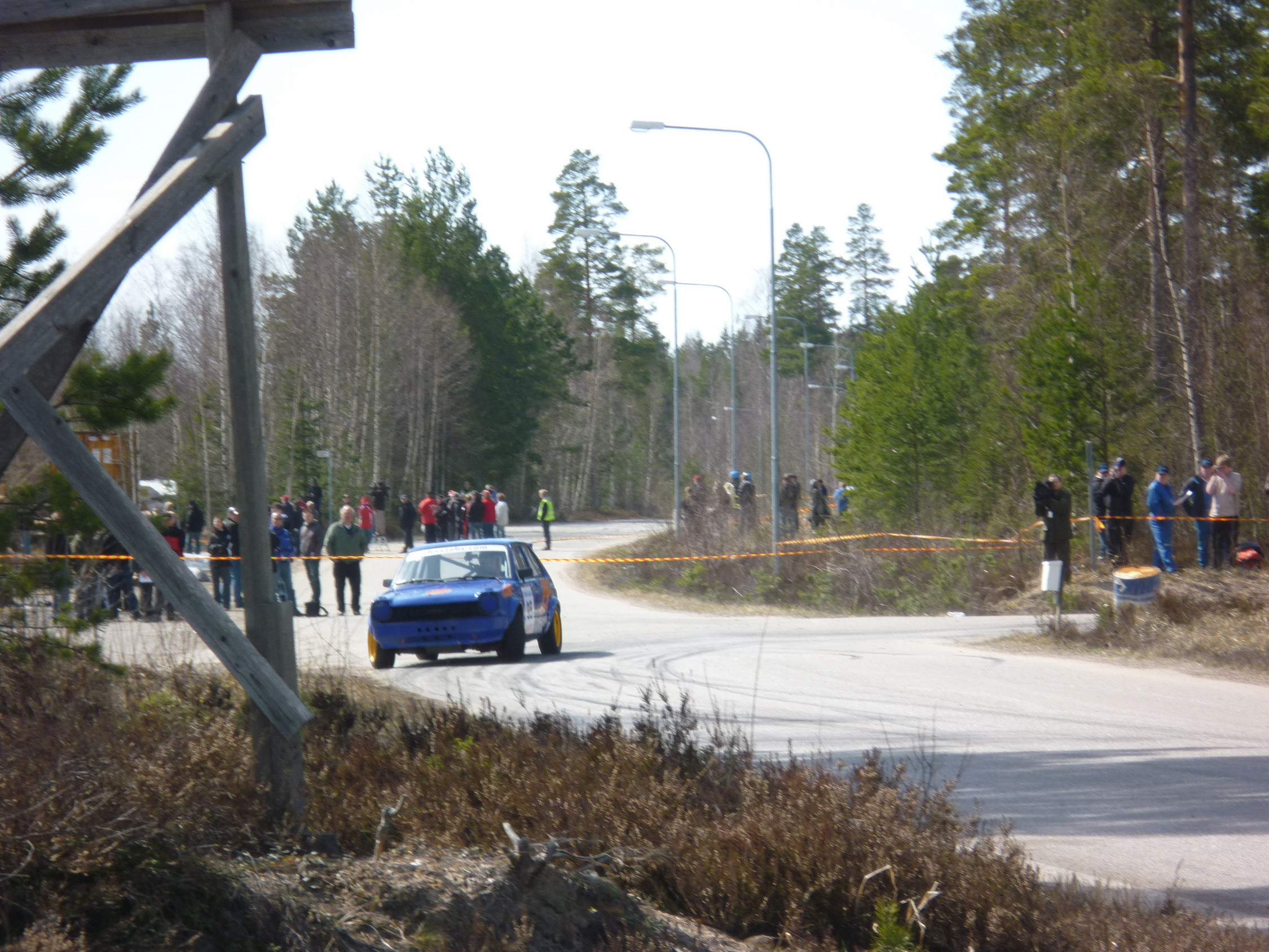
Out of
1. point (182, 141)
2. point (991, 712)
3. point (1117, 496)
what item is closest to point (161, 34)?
point (182, 141)

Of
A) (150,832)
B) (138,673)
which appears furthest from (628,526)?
(150,832)

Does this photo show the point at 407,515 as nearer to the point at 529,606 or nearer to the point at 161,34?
the point at 529,606

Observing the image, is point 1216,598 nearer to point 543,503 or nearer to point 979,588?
point 979,588

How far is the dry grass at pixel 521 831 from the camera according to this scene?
141 inches

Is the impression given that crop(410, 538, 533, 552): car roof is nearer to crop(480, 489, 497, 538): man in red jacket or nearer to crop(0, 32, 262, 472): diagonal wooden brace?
crop(0, 32, 262, 472): diagonal wooden brace

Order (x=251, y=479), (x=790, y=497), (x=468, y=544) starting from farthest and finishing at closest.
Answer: (x=790, y=497)
(x=468, y=544)
(x=251, y=479)

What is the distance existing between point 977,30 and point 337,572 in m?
26.1

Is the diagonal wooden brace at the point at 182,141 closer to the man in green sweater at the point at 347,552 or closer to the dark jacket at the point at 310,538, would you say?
the man in green sweater at the point at 347,552

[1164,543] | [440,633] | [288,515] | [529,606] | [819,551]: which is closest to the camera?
[440,633]

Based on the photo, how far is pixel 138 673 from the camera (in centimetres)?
838

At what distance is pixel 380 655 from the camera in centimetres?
1516

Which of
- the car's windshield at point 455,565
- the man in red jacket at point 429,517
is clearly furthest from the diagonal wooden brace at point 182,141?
the man in red jacket at point 429,517

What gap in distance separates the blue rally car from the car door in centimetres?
2

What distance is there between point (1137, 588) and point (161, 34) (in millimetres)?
14969
